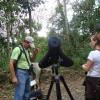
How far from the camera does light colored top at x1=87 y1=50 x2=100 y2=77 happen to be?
16.6ft

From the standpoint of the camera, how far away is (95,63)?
5.14 meters

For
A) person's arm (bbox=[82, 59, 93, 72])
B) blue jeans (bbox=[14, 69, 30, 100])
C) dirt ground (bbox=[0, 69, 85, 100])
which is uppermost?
person's arm (bbox=[82, 59, 93, 72])

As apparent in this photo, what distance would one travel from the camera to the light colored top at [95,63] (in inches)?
199

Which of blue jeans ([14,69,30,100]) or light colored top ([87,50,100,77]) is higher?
light colored top ([87,50,100,77])

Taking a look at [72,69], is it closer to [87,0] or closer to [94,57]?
[87,0]

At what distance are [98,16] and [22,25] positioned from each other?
3561 millimetres

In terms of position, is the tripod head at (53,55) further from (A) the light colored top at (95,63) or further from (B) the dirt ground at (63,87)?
(B) the dirt ground at (63,87)

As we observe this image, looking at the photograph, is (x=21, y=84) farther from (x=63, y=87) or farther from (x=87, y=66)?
(x=63, y=87)

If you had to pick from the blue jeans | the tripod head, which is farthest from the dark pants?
the blue jeans

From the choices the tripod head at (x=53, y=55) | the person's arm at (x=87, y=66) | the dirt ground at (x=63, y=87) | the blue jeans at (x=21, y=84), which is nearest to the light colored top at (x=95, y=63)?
the person's arm at (x=87, y=66)

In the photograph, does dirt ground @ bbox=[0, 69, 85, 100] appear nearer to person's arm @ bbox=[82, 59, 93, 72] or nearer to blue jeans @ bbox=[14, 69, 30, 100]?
blue jeans @ bbox=[14, 69, 30, 100]

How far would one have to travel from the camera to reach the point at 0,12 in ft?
42.7

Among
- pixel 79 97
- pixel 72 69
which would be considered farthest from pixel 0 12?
pixel 79 97

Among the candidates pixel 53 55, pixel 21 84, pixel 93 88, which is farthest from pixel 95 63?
pixel 21 84
